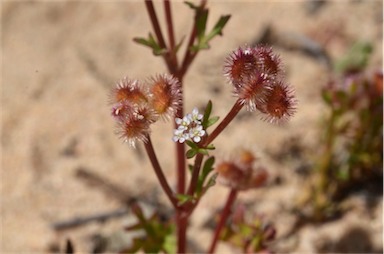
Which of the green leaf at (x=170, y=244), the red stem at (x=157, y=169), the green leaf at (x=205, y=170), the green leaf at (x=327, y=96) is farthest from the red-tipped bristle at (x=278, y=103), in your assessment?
the green leaf at (x=327, y=96)

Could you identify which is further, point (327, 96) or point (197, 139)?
point (327, 96)

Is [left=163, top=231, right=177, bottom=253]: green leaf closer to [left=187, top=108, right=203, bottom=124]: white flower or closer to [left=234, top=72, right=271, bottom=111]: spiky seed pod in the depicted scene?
[left=187, top=108, right=203, bottom=124]: white flower

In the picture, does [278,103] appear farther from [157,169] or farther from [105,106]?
[105,106]

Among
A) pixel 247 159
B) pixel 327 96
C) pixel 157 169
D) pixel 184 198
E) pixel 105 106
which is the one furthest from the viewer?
pixel 105 106

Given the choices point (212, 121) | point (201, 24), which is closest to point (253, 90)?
point (212, 121)

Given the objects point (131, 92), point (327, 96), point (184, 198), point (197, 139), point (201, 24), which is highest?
point (201, 24)

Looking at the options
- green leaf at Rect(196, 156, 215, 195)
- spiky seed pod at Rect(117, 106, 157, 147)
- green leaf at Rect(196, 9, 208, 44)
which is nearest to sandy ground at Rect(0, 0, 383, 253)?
green leaf at Rect(196, 9, 208, 44)

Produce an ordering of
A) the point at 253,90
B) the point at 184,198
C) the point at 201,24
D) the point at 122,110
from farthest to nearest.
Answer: the point at 201,24
the point at 184,198
the point at 122,110
the point at 253,90
